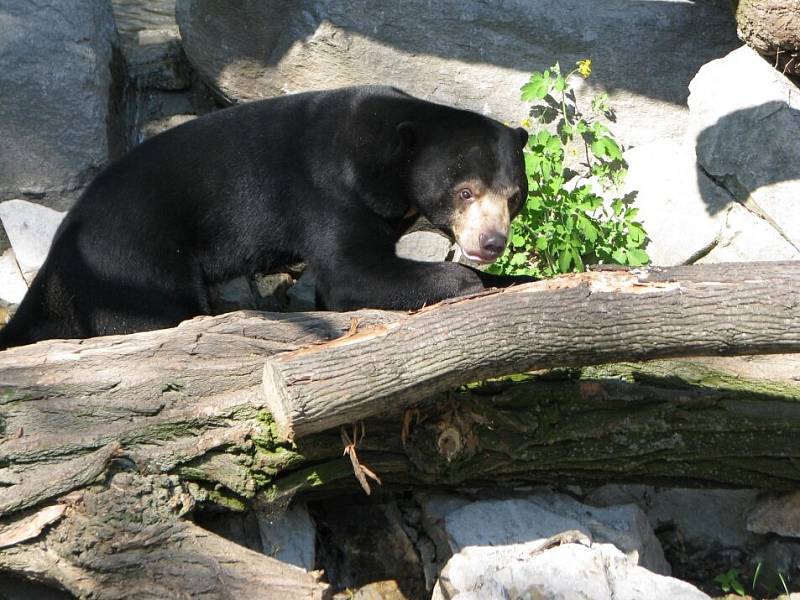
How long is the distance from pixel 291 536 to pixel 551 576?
1324 millimetres

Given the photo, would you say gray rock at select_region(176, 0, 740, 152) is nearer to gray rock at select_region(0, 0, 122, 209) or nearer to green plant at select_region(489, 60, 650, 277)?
green plant at select_region(489, 60, 650, 277)

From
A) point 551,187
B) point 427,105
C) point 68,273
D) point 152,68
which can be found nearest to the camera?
point 68,273

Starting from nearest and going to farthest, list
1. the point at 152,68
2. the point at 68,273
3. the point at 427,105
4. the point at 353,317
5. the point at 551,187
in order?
the point at 353,317
the point at 68,273
the point at 427,105
the point at 551,187
the point at 152,68

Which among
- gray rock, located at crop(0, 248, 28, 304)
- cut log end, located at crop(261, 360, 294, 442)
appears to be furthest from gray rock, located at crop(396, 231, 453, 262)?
cut log end, located at crop(261, 360, 294, 442)

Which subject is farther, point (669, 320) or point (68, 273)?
point (68, 273)

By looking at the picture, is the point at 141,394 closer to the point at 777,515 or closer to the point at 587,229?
the point at 777,515

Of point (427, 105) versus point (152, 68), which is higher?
point (427, 105)

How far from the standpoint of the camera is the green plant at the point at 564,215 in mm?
7582

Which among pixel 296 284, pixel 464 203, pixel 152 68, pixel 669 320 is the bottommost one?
pixel 296 284

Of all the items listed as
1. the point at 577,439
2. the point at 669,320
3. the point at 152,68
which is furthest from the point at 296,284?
the point at 669,320

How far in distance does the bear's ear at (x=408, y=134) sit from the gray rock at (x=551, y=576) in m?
2.39

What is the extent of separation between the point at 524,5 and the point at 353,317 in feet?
15.1

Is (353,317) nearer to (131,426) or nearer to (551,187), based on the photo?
(131,426)

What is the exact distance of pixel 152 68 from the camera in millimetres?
9055
